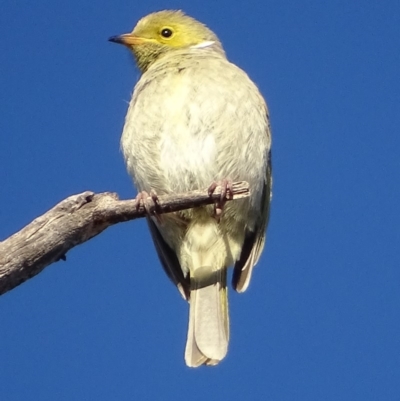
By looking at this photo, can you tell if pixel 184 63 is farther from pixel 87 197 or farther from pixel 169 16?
pixel 87 197

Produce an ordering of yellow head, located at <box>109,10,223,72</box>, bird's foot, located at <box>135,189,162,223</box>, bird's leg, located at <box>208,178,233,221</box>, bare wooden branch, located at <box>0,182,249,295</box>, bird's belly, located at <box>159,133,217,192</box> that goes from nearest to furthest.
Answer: bare wooden branch, located at <box>0,182,249,295</box> < bird's foot, located at <box>135,189,162,223</box> < bird's leg, located at <box>208,178,233,221</box> < bird's belly, located at <box>159,133,217,192</box> < yellow head, located at <box>109,10,223,72</box>

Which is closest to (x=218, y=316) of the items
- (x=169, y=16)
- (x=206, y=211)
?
(x=206, y=211)

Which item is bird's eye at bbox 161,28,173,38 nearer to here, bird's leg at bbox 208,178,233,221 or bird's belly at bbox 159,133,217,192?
bird's belly at bbox 159,133,217,192

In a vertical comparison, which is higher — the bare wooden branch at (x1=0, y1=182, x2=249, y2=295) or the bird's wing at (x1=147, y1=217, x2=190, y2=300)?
the bird's wing at (x1=147, y1=217, x2=190, y2=300)

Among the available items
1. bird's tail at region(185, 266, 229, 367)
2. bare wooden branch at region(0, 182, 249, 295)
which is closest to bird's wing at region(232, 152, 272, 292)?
bird's tail at region(185, 266, 229, 367)

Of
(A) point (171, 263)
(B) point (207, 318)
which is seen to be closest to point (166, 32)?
(A) point (171, 263)

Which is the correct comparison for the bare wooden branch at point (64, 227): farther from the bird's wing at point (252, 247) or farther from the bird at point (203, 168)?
the bird's wing at point (252, 247)

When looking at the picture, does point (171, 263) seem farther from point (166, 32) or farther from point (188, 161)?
point (166, 32)

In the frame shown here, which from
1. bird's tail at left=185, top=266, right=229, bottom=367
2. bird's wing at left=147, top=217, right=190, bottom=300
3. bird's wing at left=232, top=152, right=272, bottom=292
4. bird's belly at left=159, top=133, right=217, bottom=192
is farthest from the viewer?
bird's wing at left=147, top=217, right=190, bottom=300
